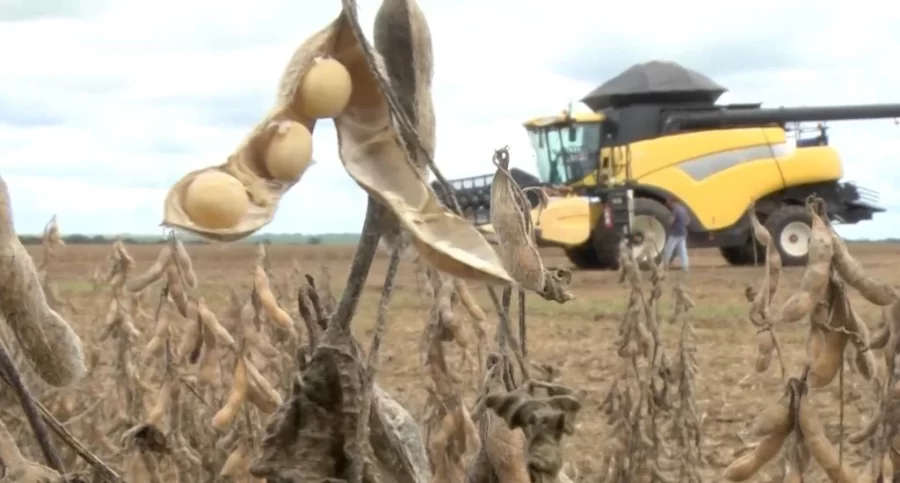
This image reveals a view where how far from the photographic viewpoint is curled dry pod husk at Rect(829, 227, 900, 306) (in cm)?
148

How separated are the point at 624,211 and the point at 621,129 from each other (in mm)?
2909

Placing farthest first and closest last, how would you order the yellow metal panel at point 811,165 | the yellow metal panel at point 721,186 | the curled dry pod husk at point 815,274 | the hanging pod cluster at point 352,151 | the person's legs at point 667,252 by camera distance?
the yellow metal panel at point 811,165, the yellow metal panel at point 721,186, the person's legs at point 667,252, the curled dry pod husk at point 815,274, the hanging pod cluster at point 352,151

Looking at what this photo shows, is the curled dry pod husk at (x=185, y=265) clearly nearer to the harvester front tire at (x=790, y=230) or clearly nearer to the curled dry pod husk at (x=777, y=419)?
the curled dry pod husk at (x=777, y=419)

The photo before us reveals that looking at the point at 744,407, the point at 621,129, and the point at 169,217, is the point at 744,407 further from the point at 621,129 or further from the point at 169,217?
the point at 621,129

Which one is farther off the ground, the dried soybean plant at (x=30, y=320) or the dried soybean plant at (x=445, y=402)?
the dried soybean plant at (x=30, y=320)

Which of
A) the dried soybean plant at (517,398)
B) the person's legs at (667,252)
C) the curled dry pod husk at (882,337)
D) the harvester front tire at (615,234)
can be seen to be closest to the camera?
the dried soybean plant at (517,398)

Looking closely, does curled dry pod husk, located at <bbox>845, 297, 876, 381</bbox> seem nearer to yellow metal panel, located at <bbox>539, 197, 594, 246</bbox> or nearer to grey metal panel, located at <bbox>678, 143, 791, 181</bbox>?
yellow metal panel, located at <bbox>539, 197, 594, 246</bbox>

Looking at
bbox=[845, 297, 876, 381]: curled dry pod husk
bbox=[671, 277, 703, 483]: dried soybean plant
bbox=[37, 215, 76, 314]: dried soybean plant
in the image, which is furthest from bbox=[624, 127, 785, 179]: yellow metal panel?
bbox=[845, 297, 876, 381]: curled dry pod husk

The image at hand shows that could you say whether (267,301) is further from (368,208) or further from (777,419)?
(368,208)

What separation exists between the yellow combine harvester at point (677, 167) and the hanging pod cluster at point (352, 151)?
14.0m

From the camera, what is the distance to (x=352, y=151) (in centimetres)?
81

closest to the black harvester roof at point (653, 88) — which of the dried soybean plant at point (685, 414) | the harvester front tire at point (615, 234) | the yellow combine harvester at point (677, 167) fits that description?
the yellow combine harvester at point (677, 167)

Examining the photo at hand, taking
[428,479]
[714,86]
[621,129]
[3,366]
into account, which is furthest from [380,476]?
[714,86]

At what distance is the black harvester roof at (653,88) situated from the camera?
17297mm
